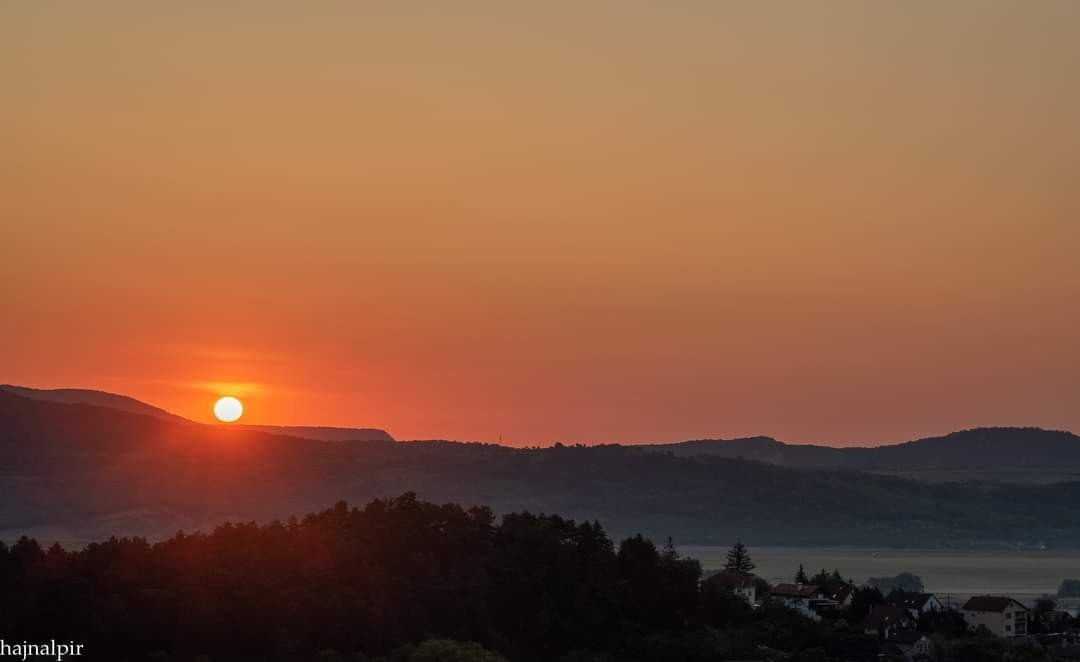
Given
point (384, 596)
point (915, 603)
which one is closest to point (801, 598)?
point (915, 603)

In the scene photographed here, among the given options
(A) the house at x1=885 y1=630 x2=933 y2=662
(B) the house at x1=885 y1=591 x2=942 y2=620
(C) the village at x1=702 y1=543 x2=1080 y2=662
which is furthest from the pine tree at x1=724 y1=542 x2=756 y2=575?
(A) the house at x1=885 y1=630 x2=933 y2=662

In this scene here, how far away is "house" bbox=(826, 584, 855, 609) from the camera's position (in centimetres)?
9084

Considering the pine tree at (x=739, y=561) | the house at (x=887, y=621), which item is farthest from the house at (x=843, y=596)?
the pine tree at (x=739, y=561)

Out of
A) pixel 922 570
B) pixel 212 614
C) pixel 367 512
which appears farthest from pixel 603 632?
pixel 922 570

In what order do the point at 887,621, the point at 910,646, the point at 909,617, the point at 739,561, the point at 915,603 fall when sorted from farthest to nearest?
1. the point at 739,561
2. the point at 915,603
3. the point at 909,617
4. the point at 887,621
5. the point at 910,646

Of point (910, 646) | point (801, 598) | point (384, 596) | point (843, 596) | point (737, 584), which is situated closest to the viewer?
point (384, 596)

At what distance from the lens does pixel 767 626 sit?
76.7 metres

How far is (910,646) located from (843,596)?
15316 millimetres

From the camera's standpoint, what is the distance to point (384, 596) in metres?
70.6

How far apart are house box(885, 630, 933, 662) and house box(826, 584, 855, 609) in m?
9.70

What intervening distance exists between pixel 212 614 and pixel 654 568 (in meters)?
23.5

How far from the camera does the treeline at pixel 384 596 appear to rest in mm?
63438

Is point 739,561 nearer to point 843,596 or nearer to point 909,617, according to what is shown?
point 843,596

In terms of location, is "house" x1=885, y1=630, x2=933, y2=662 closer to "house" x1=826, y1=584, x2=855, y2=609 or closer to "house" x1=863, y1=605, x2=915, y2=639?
"house" x1=863, y1=605, x2=915, y2=639
